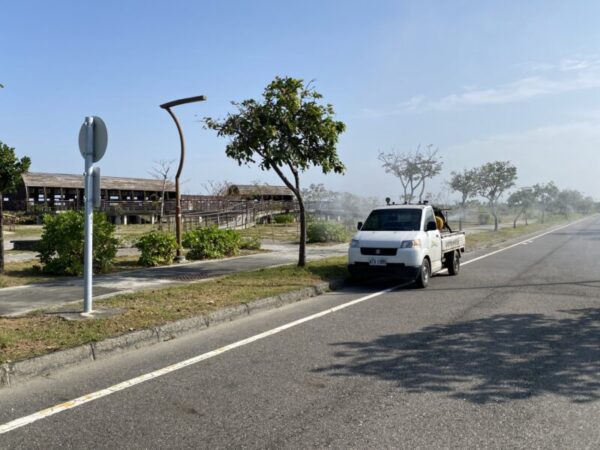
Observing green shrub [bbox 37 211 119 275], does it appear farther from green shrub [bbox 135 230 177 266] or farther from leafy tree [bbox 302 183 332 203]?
leafy tree [bbox 302 183 332 203]

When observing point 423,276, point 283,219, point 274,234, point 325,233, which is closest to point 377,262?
point 423,276

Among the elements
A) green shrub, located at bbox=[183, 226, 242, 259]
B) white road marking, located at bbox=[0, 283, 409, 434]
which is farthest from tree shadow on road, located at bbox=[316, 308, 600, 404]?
green shrub, located at bbox=[183, 226, 242, 259]

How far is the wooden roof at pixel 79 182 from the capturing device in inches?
1592

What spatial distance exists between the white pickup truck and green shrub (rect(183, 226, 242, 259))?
538cm

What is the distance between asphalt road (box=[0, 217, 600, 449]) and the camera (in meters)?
3.55

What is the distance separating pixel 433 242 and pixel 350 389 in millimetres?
7217

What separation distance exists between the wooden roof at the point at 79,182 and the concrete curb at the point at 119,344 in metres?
33.6

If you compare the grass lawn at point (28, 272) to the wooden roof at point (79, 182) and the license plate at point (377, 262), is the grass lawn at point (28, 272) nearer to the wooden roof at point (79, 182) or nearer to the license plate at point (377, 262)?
the license plate at point (377, 262)

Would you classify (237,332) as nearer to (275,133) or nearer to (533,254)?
(275,133)

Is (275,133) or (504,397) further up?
(275,133)

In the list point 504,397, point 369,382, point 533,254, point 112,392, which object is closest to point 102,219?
point 112,392

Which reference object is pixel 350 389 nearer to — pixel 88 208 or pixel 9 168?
pixel 88 208

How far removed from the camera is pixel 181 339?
6316mm

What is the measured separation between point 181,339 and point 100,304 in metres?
2.04
